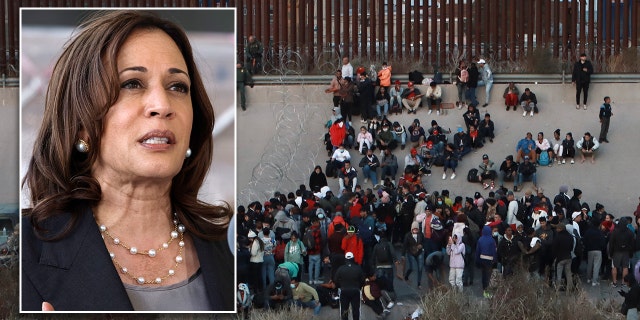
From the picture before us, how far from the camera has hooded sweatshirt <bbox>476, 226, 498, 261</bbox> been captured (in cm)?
2742

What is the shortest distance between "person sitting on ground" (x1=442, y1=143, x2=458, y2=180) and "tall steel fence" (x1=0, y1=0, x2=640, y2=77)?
219 inches

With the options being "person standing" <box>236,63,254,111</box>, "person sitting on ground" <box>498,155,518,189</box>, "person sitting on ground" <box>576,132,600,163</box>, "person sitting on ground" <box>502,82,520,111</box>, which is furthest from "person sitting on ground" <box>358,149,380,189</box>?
"person sitting on ground" <box>502,82,520,111</box>

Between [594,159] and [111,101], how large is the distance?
20035 mm

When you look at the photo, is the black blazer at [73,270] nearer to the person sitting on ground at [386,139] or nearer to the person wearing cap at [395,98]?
the person sitting on ground at [386,139]

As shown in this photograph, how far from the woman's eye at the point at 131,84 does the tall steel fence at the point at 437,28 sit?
2270cm

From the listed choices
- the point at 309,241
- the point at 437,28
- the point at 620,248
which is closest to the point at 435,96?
the point at 437,28

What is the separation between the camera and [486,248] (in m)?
27.4

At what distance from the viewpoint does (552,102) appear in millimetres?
37156

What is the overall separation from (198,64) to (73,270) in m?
2.25

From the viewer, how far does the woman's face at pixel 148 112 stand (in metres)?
16.4

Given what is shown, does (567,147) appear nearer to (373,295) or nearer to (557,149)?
(557,149)

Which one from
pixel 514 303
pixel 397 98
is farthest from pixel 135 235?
pixel 397 98

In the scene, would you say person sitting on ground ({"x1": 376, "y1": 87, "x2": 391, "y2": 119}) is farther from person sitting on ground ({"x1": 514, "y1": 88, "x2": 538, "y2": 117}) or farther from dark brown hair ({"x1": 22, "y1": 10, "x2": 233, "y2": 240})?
dark brown hair ({"x1": 22, "y1": 10, "x2": 233, "y2": 240})

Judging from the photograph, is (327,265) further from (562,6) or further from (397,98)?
(562,6)
